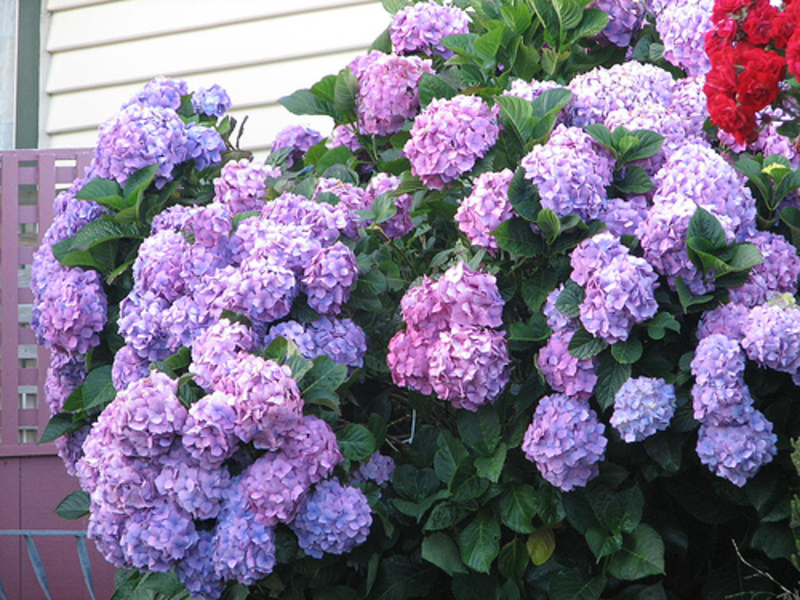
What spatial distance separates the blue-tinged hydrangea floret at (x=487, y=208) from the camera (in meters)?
2.04

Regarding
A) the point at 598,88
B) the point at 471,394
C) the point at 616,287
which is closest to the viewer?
the point at 616,287

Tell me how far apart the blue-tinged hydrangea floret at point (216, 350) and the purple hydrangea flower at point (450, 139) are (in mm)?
519

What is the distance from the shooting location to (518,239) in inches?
80.9

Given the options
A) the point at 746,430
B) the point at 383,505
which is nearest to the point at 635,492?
the point at 746,430

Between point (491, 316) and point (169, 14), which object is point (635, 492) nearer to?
point (491, 316)

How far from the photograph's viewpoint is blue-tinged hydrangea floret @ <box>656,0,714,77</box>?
2490mm

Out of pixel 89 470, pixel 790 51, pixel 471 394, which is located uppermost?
pixel 790 51

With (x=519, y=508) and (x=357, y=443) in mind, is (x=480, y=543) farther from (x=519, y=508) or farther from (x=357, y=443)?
(x=357, y=443)

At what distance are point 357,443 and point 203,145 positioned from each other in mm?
1019

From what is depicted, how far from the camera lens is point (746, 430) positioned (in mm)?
1894

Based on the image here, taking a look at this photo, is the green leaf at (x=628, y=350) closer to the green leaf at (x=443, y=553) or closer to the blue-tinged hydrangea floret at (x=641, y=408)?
the blue-tinged hydrangea floret at (x=641, y=408)

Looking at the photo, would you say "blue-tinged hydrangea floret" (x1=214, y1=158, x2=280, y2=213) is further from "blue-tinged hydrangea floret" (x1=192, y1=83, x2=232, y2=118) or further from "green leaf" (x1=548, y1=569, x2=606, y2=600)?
"green leaf" (x1=548, y1=569, x2=606, y2=600)

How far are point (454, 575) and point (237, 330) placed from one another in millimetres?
688

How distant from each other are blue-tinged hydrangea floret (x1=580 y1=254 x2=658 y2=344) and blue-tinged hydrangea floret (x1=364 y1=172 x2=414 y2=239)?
647 millimetres
